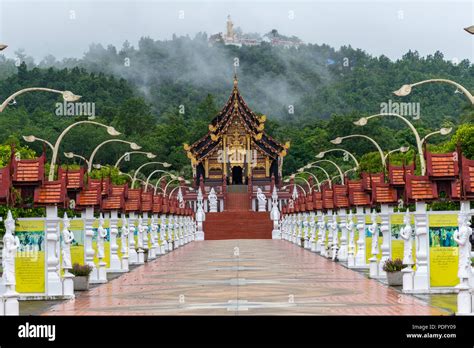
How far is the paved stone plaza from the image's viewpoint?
24016mm

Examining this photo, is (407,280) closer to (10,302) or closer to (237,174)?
(10,302)

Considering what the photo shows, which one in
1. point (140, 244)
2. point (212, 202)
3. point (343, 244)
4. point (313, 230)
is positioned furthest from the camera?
point (212, 202)

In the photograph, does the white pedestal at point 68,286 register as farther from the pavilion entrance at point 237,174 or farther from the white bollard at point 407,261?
the pavilion entrance at point 237,174

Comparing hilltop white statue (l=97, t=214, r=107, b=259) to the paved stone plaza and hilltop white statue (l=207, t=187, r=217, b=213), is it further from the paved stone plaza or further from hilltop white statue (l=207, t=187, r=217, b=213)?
hilltop white statue (l=207, t=187, r=217, b=213)

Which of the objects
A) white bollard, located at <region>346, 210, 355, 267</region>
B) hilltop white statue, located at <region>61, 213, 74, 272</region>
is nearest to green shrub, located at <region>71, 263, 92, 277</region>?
hilltop white statue, located at <region>61, 213, 74, 272</region>

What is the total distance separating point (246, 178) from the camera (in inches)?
5674

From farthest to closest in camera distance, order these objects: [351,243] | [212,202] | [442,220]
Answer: [212,202], [351,243], [442,220]

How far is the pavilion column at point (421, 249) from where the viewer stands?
28.0 m

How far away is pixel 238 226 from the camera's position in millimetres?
110125

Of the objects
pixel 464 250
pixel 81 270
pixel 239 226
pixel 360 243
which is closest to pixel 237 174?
pixel 239 226

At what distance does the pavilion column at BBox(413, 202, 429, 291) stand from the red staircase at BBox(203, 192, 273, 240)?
79.0 metres

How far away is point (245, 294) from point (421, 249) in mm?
4616
